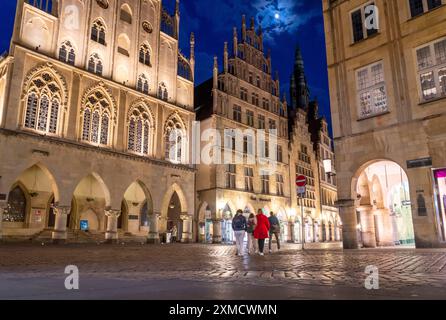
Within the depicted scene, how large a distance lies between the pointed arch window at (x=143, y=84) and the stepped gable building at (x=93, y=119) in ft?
0.29

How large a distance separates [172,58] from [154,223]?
15189 millimetres

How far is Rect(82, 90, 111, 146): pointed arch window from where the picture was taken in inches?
1030

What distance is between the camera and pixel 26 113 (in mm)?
23094

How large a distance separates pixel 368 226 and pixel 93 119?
19.9m

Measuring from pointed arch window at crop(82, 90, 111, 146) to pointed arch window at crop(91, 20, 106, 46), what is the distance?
4295 millimetres

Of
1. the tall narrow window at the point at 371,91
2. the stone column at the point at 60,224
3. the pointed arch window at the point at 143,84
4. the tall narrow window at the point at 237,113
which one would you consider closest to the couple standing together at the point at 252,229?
the tall narrow window at the point at 371,91

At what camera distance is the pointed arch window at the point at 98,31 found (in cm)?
2791

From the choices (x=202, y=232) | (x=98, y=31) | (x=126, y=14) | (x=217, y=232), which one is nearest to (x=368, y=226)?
(x=217, y=232)

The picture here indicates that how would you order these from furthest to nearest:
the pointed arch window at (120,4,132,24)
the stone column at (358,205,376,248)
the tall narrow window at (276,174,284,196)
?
the tall narrow window at (276,174,284,196) → the pointed arch window at (120,4,132,24) → the stone column at (358,205,376,248)

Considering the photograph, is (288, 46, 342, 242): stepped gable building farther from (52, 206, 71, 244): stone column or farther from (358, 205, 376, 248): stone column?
(52, 206, 71, 244): stone column

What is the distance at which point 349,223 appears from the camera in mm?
16047

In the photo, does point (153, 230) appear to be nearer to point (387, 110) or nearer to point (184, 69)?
point (184, 69)

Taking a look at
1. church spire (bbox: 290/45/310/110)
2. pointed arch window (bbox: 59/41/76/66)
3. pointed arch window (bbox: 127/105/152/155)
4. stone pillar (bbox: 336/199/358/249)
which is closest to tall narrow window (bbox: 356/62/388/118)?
stone pillar (bbox: 336/199/358/249)

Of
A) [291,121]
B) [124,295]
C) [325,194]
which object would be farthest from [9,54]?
[325,194]
